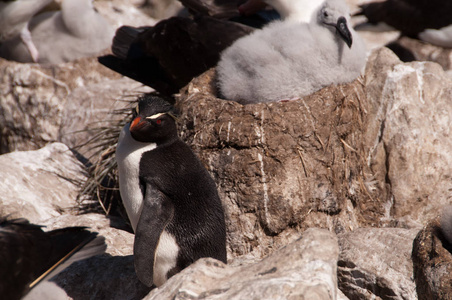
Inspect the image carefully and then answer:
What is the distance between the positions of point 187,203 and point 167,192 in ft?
0.43

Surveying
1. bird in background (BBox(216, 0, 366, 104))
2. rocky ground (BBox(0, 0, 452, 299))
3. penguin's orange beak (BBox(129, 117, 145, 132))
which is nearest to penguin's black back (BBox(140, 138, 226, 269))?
penguin's orange beak (BBox(129, 117, 145, 132))

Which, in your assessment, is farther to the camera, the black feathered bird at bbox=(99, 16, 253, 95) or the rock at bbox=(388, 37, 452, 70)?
the rock at bbox=(388, 37, 452, 70)

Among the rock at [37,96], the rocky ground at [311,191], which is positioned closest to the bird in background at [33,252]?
the rocky ground at [311,191]

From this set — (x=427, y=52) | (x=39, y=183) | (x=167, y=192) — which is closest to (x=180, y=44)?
(x=167, y=192)

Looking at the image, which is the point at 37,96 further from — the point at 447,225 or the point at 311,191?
the point at 447,225

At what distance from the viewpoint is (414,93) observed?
14.9ft

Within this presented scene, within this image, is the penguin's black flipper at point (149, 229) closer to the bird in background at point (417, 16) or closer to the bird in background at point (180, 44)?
the bird in background at point (180, 44)

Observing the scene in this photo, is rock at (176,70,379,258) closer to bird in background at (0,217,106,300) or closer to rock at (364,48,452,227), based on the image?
rock at (364,48,452,227)

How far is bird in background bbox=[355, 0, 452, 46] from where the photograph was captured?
712 cm

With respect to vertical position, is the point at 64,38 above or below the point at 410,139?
below

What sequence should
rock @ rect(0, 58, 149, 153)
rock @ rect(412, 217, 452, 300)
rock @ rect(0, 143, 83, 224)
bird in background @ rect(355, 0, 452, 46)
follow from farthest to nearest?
bird in background @ rect(355, 0, 452, 46) → rock @ rect(0, 58, 149, 153) → rock @ rect(0, 143, 83, 224) → rock @ rect(412, 217, 452, 300)

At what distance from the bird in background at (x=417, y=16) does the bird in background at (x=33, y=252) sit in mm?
5158

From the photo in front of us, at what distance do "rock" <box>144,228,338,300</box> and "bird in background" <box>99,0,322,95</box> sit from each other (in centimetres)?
219

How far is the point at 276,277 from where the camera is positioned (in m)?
2.32
